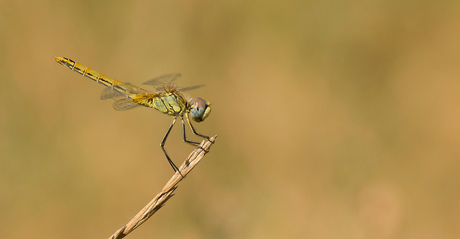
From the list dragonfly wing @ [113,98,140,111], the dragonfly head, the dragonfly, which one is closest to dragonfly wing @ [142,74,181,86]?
the dragonfly

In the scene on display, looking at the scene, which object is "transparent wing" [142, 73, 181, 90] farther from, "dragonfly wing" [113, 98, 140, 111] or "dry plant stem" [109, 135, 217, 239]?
"dry plant stem" [109, 135, 217, 239]

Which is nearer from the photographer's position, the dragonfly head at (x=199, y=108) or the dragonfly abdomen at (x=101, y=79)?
the dragonfly head at (x=199, y=108)

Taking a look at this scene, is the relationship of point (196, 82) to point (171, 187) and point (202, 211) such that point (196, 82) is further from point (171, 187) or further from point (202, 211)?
point (171, 187)

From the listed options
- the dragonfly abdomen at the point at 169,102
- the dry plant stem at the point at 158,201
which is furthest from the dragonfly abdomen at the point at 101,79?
the dry plant stem at the point at 158,201

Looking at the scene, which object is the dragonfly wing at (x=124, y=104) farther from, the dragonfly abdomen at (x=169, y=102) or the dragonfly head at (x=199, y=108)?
the dragonfly head at (x=199, y=108)

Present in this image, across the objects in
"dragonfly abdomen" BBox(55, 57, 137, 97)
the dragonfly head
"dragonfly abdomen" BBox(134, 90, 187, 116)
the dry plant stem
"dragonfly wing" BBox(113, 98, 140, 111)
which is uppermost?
"dragonfly abdomen" BBox(55, 57, 137, 97)

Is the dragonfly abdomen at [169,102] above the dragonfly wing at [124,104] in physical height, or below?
below

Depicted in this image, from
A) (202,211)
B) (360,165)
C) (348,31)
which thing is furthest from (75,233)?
(348,31)

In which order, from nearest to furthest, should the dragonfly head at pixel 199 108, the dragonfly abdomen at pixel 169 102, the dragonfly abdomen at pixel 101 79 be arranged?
the dragonfly head at pixel 199 108 → the dragonfly abdomen at pixel 169 102 → the dragonfly abdomen at pixel 101 79

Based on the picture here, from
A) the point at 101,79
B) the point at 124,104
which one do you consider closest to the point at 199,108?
the point at 124,104
